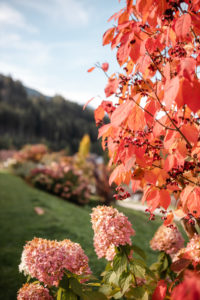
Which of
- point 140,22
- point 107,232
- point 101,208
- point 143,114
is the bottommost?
point 107,232

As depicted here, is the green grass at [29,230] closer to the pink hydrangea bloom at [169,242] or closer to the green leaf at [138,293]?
the pink hydrangea bloom at [169,242]

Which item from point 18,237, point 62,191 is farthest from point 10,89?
point 18,237

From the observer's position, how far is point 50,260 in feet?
3.91

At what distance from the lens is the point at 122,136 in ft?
3.97

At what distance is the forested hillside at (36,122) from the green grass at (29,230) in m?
29.3

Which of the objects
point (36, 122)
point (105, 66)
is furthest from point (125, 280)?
point (36, 122)

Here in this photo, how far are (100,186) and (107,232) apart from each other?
22.0 ft

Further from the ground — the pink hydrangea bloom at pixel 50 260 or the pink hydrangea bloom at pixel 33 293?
the pink hydrangea bloom at pixel 50 260

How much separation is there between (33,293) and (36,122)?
41.3 metres

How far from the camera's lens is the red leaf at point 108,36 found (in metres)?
1.20

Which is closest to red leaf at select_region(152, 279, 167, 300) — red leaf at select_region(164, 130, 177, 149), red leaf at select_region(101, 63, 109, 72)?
red leaf at select_region(164, 130, 177, 149)

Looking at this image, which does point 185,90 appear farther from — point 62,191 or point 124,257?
point 62,191

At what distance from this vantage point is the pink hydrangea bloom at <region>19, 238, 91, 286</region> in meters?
1.19

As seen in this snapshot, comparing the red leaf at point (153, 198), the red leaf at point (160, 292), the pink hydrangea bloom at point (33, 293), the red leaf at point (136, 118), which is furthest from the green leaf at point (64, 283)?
the red leaf at point (136, 118)
